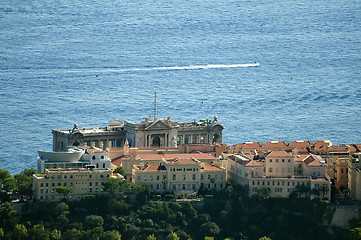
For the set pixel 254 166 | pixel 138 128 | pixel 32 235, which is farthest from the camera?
pixel 138 128

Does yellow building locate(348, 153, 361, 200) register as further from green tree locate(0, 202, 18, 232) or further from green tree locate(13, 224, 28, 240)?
green tree locate(0, 202, 18, 232)

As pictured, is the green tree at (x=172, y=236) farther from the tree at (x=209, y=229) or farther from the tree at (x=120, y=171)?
the tree at (x=120, y=171)

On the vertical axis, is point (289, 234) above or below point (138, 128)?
below

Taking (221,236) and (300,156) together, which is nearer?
(221,236)

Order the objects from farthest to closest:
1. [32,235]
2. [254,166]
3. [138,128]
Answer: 1. [138,128]
2. [254,166]
3. [32,235]

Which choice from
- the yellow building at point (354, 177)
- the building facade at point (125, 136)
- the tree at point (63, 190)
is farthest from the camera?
the building facade at point (125, 136)

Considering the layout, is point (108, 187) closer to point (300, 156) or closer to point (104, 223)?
point (104, 223)

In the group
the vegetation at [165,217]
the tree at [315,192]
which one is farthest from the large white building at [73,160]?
the tree at [315,192]

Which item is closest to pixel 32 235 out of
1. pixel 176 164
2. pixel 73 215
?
pixel 73 215
